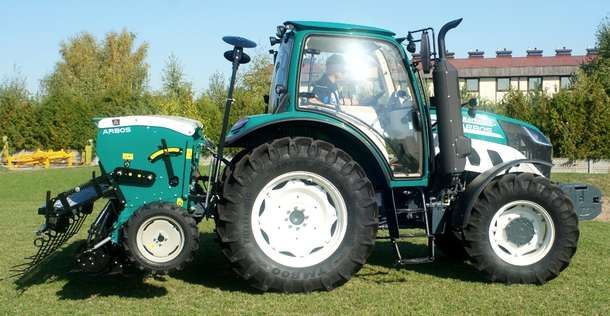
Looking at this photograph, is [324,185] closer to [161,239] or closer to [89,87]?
[161,239]

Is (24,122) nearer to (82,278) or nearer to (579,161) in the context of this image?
(579,161)

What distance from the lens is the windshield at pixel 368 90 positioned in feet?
18.7

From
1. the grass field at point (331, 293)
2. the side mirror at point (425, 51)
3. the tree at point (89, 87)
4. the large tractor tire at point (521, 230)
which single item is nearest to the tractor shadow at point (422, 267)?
the grass field at point (331, 293)

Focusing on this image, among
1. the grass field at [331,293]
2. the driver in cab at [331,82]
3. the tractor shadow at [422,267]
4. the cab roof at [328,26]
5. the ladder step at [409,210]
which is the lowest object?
the tractor shadow at [422,267]

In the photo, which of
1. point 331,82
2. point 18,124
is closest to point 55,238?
point 331,82

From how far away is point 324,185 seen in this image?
539cm

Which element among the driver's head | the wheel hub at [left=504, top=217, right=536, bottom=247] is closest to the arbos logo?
the driver's head

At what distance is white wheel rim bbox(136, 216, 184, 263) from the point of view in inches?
198

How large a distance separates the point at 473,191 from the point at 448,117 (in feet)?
2.30

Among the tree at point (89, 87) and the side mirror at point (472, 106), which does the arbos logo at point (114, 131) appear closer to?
the side mirror at point (472, 106)

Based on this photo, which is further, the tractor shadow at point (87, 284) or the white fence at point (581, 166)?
the white fence at point (581, 166)

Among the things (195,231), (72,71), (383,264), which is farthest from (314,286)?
(72,71)

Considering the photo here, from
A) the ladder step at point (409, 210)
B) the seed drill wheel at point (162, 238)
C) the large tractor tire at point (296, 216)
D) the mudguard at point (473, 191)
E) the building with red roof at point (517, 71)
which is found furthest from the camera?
the building with red roof at point (517, 71)

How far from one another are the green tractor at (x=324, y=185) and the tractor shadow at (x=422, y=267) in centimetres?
38
